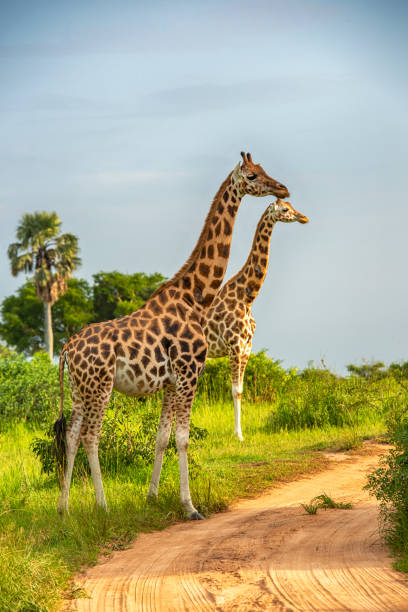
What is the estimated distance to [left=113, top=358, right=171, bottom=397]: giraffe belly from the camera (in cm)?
801

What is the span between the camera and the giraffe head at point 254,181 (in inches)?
347

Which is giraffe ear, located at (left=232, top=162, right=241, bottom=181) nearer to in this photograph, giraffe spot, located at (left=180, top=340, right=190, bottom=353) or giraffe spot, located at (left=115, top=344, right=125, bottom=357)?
giraffe spot, located at (left=180, top=340, right=190, bottom=353)

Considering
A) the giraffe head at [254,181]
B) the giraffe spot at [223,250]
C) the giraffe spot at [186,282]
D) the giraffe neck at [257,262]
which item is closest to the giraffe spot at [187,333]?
the giraffe spot at [186,282]

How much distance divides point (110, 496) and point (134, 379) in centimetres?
177

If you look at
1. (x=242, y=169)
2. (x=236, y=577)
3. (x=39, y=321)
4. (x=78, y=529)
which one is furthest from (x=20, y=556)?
(x=39, y=321)

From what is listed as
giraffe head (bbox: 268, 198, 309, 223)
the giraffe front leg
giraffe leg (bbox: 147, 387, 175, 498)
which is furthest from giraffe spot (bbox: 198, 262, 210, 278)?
giraffe head (bbox: 268, 198, 309, 223)

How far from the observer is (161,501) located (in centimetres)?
853

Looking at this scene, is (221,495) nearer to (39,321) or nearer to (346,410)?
(346,410)

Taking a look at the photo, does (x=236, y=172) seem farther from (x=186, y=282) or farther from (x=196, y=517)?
(x=196, y=517)

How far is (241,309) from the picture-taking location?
14.0 metres

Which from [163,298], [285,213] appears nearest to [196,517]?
[163,298]

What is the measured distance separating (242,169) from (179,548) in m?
4.51

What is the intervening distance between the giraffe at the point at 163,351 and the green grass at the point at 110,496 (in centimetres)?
34

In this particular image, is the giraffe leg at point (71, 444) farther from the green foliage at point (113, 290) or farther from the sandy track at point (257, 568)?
the green foliage at point (113, 290)
